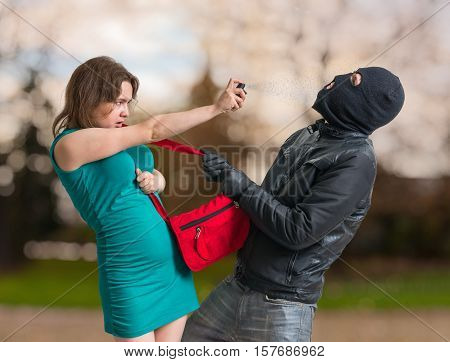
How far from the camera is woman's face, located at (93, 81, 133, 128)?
5.15 ft

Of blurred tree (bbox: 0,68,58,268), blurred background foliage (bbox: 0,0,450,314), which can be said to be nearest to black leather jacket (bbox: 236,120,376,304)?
blurred background foliage (bbox: 0,0,450,314)

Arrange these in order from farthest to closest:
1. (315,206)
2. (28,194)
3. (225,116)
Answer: (28,194) → (225,116) → (315,206)

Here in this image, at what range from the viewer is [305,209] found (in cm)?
149

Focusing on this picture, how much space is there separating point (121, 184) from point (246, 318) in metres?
0.46

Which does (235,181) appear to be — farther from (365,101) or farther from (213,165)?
(365,101)

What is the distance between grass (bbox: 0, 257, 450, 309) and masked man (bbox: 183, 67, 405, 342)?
3978 mm

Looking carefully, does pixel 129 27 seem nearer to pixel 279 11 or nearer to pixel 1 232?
pixel 279 11

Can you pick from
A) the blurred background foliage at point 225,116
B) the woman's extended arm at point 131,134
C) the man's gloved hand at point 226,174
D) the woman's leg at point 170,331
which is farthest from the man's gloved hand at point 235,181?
the blurred background foliage at point 225,116

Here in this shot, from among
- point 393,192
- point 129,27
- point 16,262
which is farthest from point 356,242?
point 16,262

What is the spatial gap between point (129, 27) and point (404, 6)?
6.77ft

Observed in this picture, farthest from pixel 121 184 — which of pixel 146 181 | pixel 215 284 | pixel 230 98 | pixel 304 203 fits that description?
pixel 215 284

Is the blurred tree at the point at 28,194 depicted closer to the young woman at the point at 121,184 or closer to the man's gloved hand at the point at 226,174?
the young woman at the point at 121,184

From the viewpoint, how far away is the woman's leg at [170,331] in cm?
168

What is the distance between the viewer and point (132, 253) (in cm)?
159
